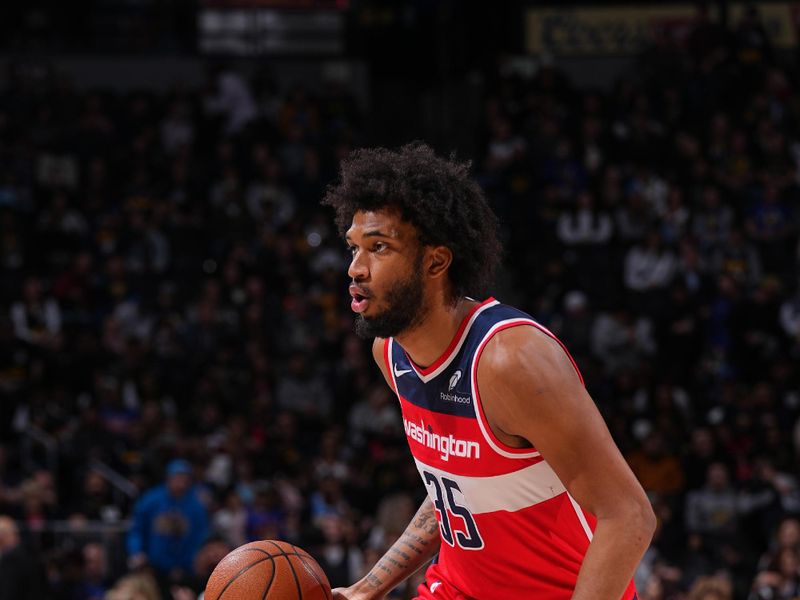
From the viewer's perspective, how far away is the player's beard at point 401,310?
3.51 meters

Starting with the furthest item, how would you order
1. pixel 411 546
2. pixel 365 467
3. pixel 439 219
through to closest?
pixel 365 467
pixel 411 546
pixel 439 219

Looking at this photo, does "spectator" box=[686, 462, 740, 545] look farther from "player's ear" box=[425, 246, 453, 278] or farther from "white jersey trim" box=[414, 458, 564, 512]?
"player's ear" box=[425, 246, 453, 278]

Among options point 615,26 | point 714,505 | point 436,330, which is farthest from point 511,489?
point 615,26

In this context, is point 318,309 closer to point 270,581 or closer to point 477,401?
point 270,581

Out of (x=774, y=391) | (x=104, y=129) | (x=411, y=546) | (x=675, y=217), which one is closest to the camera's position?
(x=411, y=546)

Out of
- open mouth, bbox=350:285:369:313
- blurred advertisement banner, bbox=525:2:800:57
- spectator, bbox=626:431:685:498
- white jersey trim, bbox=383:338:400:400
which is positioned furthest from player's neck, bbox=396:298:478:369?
blurred advertisement banner, bbox=525:2:800:57

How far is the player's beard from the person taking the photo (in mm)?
3514

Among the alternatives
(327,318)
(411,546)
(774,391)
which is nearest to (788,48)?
(774,391)

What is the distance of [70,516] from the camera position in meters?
10.9

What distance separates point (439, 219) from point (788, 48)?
55.3ft

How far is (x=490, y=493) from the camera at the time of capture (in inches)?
138

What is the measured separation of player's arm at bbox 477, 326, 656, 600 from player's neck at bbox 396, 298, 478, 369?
0.38m

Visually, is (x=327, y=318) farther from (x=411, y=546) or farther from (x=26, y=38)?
(x=411, y=546)

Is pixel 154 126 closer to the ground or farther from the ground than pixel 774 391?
farther from the ground
